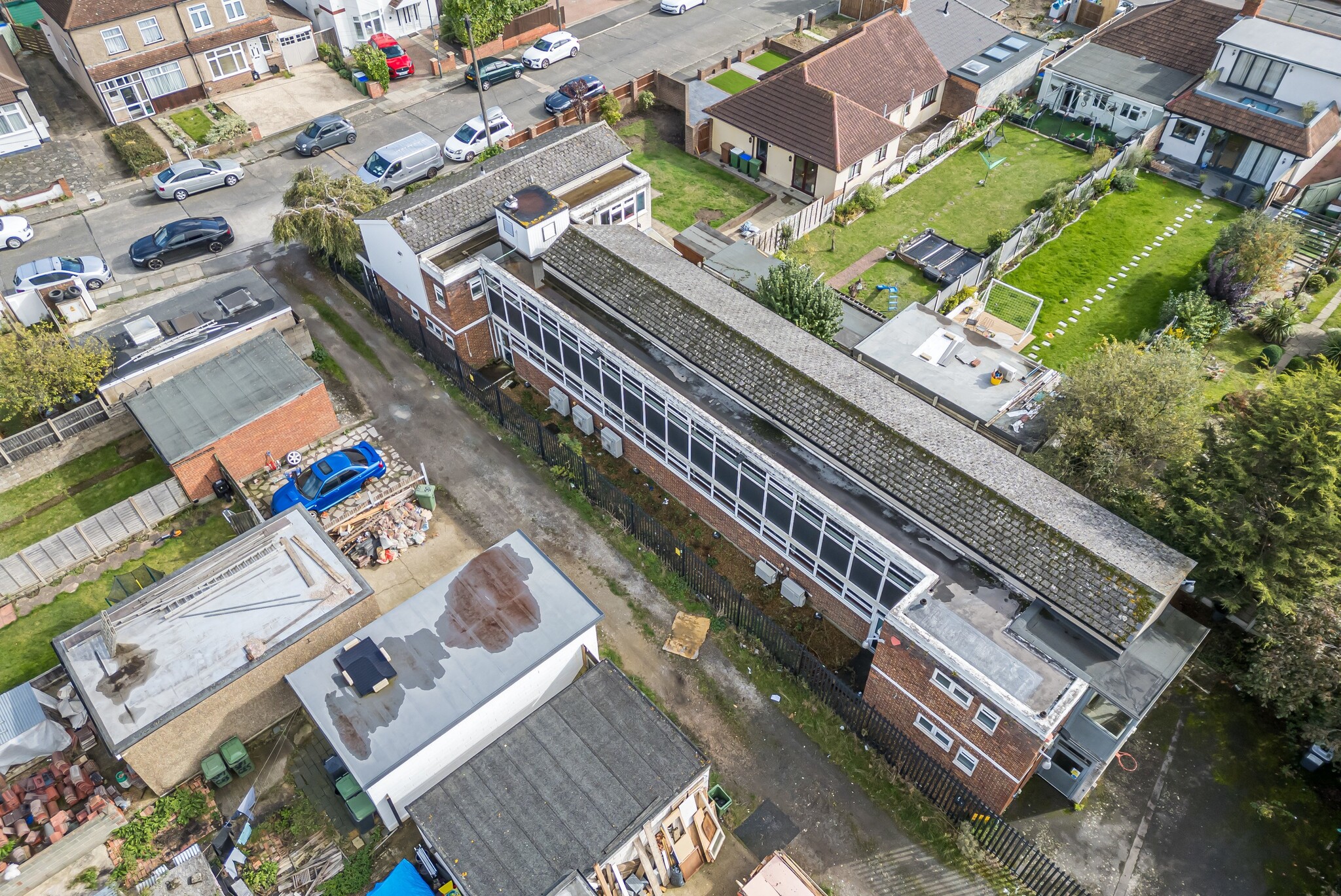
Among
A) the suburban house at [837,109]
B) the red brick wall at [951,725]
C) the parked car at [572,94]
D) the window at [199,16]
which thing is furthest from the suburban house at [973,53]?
the window at [199,16]

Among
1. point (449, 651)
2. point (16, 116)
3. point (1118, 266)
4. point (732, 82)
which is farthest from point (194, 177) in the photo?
point (1118, 266)

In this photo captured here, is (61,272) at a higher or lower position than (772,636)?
higher

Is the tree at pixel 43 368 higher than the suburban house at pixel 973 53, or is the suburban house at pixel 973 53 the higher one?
the suburban house at pixel 973 53

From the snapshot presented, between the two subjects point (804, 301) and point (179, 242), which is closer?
point (804, 301)

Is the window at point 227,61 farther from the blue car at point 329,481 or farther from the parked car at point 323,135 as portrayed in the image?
the blue car at point 329,481

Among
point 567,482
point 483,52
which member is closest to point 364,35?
point 483,52

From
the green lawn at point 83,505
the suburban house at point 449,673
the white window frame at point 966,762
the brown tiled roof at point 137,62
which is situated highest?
the brown tiled roof at point 137,62

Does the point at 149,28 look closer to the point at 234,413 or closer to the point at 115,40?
the point at 115,40

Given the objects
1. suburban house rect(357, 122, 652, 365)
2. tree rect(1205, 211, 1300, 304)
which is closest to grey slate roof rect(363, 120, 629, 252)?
suburban house rect(357, 122, 652, 365)
